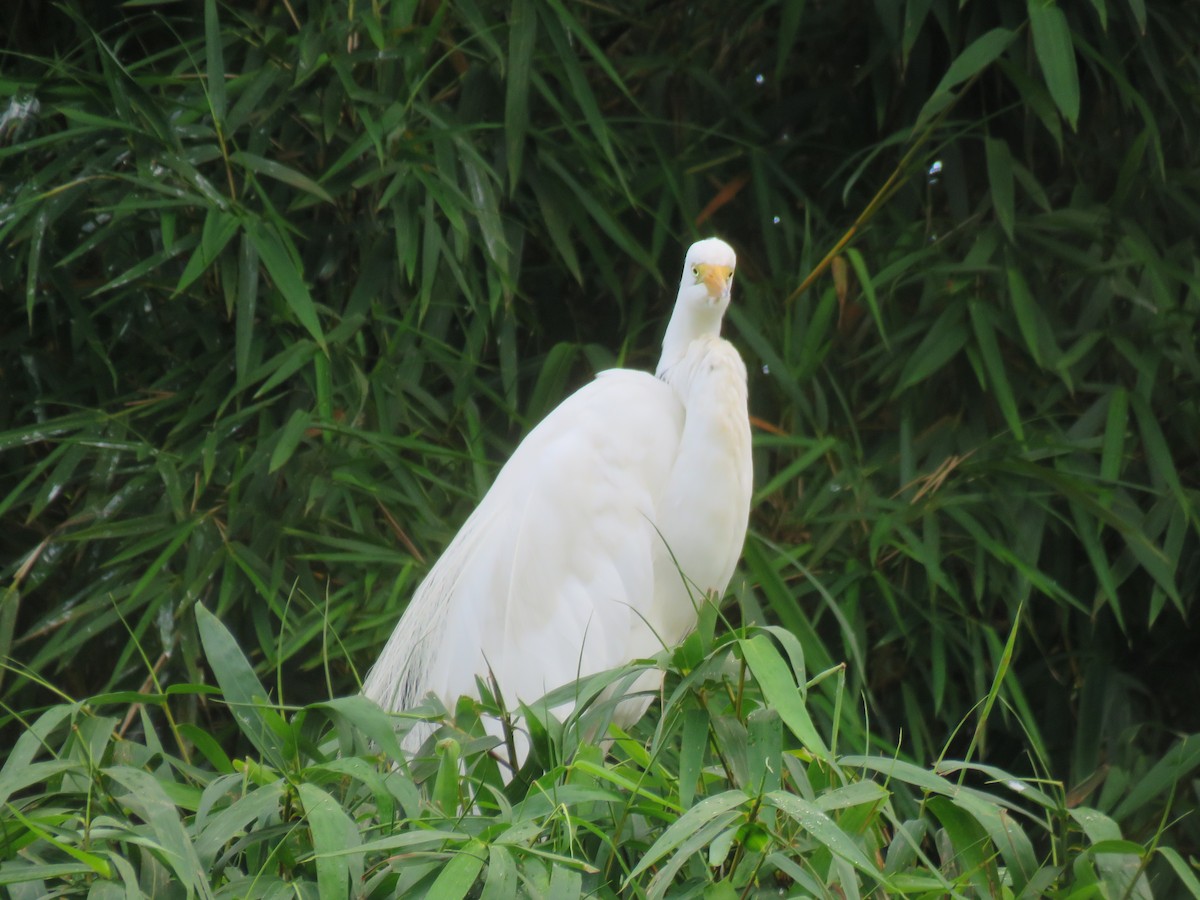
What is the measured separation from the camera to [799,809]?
88cm

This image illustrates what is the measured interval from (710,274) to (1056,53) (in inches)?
26.7

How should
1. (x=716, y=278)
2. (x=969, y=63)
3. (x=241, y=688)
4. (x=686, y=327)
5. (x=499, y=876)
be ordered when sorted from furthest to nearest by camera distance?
(x=969, y=63) < (x=686, y=327) < (x=716, y=278) < (x=241, y=688) < (x=499, y=876)

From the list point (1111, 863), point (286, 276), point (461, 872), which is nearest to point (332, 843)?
point (461, 872)

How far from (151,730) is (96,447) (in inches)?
41.8

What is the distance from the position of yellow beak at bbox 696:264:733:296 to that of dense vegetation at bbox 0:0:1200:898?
0.44 m

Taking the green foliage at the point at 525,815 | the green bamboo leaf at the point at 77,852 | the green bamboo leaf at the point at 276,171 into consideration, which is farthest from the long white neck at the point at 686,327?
the green bamboo leaf at the point at 77,852

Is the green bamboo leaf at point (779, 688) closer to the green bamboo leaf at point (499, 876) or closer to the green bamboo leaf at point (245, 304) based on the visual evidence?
the green bamboo leaf at point (499, 876)

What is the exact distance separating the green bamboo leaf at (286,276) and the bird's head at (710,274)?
553mm

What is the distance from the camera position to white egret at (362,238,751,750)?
5.58 ft

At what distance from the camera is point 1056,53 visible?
1.99 meters

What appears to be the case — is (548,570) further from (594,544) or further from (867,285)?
(867,285)

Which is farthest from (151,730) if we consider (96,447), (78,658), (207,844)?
(78,658)

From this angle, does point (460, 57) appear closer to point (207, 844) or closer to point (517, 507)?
point (517, 507)

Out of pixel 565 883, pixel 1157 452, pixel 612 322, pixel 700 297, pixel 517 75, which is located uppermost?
pixel 517 75
